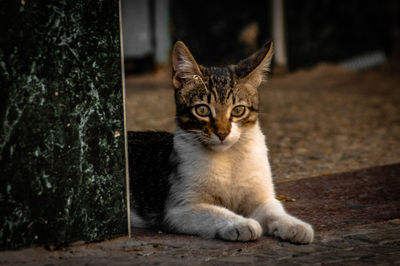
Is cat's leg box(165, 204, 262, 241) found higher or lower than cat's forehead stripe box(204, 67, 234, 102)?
lower

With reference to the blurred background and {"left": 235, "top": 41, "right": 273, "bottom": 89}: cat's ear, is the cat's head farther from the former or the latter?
the blurred background

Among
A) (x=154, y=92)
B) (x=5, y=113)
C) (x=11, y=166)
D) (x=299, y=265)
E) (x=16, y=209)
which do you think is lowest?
(x=299, y=265)

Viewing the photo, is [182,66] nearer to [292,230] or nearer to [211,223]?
[211,223]

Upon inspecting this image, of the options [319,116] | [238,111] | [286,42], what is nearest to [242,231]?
[238,111]

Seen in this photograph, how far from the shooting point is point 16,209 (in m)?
2.97

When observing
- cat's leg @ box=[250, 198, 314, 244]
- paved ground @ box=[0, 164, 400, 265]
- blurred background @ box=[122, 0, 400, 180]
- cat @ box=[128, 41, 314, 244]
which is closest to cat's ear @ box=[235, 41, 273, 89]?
cat @ box=[128, 41, 314, 244]

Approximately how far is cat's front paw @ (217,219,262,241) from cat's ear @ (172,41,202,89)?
1.04 m

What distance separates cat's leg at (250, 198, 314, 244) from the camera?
324 cm

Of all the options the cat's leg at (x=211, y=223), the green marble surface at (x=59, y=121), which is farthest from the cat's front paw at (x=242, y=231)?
the green marble surface at (x=59, y=121)

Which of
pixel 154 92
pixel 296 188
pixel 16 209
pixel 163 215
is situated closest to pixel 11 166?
pixel 16 209

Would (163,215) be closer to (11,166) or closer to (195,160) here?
(195,160)

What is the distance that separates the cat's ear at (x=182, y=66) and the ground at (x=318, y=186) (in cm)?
80

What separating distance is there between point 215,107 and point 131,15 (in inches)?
468

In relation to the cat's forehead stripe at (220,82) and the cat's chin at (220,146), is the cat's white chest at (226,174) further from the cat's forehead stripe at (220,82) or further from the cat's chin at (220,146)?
the cat's forehead stripe at (220,82)
